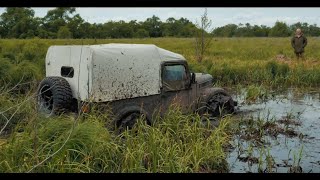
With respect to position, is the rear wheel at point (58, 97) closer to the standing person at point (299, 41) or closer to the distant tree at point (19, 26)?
the standing person at point (299, 41)

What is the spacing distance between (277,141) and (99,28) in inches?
777

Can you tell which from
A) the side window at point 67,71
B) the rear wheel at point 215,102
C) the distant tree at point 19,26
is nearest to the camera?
the side window at point 67,71

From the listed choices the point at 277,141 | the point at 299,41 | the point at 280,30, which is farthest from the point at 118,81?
the point at 280,30

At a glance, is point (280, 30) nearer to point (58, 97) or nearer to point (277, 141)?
point (277, 141)

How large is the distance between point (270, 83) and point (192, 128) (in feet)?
29.8

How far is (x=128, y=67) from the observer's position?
745 cm

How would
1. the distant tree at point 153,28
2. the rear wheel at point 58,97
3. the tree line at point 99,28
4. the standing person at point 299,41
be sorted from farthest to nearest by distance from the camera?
1. the distant tree at point 153,28
2. the tree line at point 99,28
3. the standing person at point 299,41
4. the rear wheel at point 58,97

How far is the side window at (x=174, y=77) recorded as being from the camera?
8055 millimetres

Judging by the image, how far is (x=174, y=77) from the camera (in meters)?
8.28

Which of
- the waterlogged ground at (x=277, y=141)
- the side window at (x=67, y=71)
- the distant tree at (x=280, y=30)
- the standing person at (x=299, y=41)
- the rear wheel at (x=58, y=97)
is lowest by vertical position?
the waterlogged ground at (x=277, y=141)

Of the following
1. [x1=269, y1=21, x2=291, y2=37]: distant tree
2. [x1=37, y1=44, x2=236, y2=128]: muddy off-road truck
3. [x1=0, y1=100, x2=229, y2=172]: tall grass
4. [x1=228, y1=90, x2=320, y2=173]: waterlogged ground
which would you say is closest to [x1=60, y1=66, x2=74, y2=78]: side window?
[x1=37, y1=44, x2=236, y2=128]: muddy off-road truck

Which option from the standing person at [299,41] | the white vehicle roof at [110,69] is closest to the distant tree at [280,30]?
the standing person at [299,41]

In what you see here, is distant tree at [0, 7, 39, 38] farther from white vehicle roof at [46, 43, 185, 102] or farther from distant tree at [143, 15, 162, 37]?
white vehicle roof at [46, 43, 185, 102]

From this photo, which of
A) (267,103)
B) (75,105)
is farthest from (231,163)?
(267,103)
